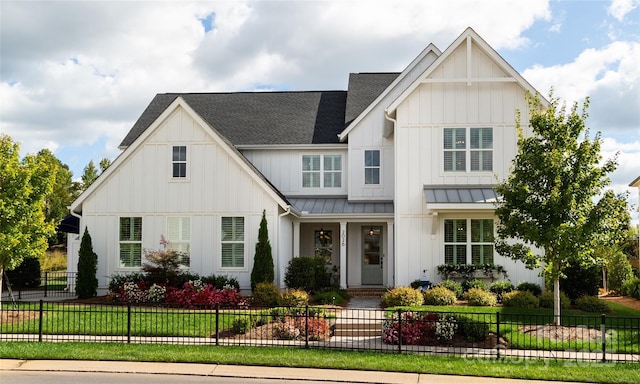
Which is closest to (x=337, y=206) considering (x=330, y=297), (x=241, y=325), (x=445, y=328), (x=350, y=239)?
(x=350, y=239)

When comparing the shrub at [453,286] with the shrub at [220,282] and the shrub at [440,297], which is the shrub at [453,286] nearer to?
the shrub at [440,297]

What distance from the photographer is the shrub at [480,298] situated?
19719 millimetres

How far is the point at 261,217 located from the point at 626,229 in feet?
40.0

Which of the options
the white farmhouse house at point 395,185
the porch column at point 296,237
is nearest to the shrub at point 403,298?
the white farmhouse house at point 395,185

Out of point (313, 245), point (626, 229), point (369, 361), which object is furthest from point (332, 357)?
point (313, 245)

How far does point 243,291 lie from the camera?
2253 cm

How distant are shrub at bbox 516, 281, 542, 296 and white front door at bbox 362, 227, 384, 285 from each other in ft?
21.1

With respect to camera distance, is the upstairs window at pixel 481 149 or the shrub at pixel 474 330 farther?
the upstairs window at pixel 481 149

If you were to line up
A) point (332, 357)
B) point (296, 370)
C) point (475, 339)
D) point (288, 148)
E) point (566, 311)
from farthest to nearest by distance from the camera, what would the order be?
point (288, 148), point (566, 311), point (475, 339), point (332, 357), point (296, 370)

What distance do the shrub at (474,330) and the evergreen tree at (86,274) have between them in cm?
1395

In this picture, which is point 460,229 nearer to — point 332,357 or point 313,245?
point 313,245

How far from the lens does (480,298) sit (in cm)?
1981

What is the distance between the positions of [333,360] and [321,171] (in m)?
15.4

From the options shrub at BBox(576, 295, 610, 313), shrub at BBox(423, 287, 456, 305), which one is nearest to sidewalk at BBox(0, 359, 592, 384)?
shrub at BBox(423, 287, 456, 305)
